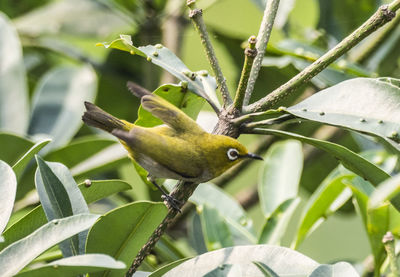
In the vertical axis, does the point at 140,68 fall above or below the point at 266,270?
above

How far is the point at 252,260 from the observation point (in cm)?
86

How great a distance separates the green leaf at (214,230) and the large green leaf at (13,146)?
0.40 m

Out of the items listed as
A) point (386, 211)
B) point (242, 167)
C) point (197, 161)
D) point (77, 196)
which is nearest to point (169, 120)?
point (197, 161)

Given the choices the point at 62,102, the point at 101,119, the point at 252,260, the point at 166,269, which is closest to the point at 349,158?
the point at 252,260

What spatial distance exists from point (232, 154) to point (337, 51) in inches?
11.1

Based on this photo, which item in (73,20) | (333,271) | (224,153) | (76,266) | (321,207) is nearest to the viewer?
(76,266)

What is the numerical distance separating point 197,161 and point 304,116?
0.20 metres

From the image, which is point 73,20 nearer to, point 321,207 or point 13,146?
point 13,146

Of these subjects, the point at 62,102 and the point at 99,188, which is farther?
the point at 62,102

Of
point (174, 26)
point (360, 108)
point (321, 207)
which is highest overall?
point (174, 26)

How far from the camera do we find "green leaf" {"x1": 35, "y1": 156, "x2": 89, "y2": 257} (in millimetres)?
862

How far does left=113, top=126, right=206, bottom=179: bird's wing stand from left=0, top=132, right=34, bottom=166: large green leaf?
405 mm

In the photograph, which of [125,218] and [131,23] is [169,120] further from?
[131,23]

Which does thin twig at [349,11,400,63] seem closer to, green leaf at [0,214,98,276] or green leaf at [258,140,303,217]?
green leaf at [258,140,303,217]
